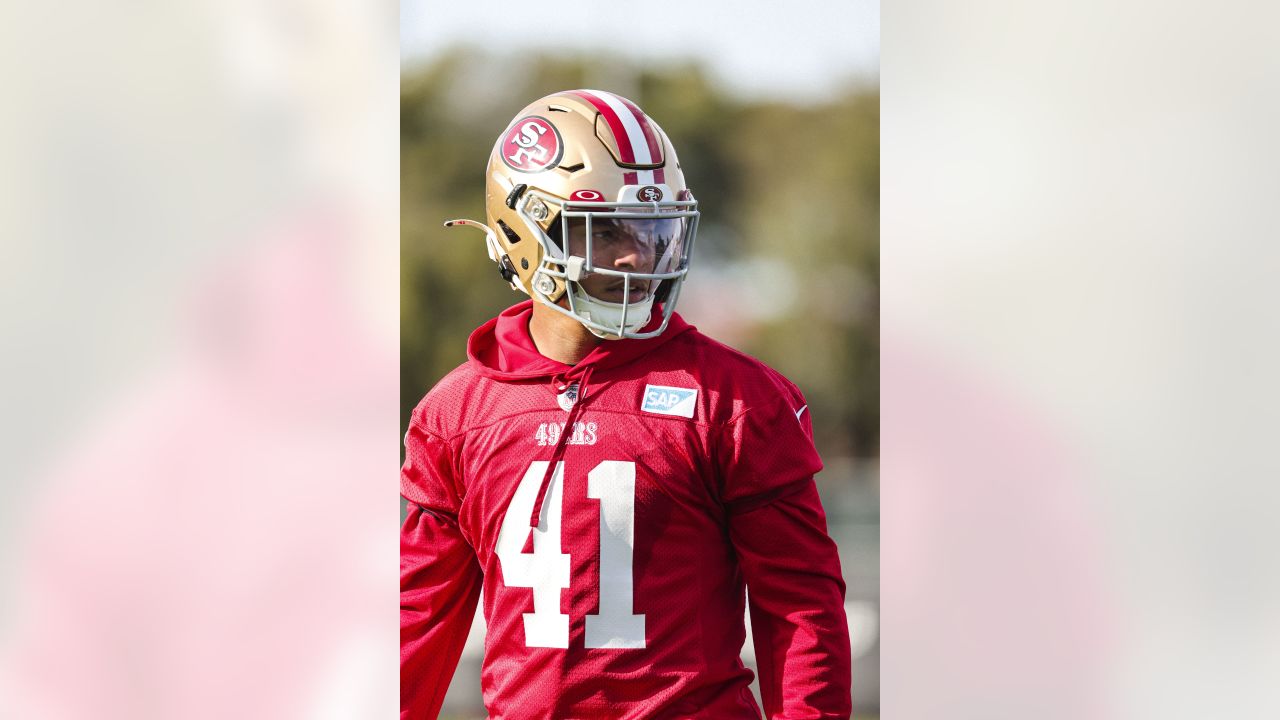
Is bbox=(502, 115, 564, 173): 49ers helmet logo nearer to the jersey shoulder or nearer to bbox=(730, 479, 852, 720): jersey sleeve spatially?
the jersey shoulder

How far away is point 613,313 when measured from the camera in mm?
1818

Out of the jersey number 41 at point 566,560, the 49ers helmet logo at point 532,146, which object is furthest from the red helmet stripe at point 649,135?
the jersey number 41 at point 566,560

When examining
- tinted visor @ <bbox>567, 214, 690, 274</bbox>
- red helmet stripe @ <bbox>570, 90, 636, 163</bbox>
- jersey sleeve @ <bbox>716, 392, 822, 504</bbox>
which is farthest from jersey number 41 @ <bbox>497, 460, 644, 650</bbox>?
red helmet stripe @ <bbox>570, 90, 636, 163</bbox>

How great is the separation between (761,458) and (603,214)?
41 cm

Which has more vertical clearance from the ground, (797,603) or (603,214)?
(603,214)

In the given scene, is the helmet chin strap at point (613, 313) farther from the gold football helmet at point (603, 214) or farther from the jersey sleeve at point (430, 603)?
the jersey sleeve at point (430, 603)

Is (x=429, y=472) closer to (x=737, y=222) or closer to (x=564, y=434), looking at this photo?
(x=564, y=434)

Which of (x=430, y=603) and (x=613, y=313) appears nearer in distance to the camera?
(x=613, y=313)

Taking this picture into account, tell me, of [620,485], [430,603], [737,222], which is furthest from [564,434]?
[737,222]
